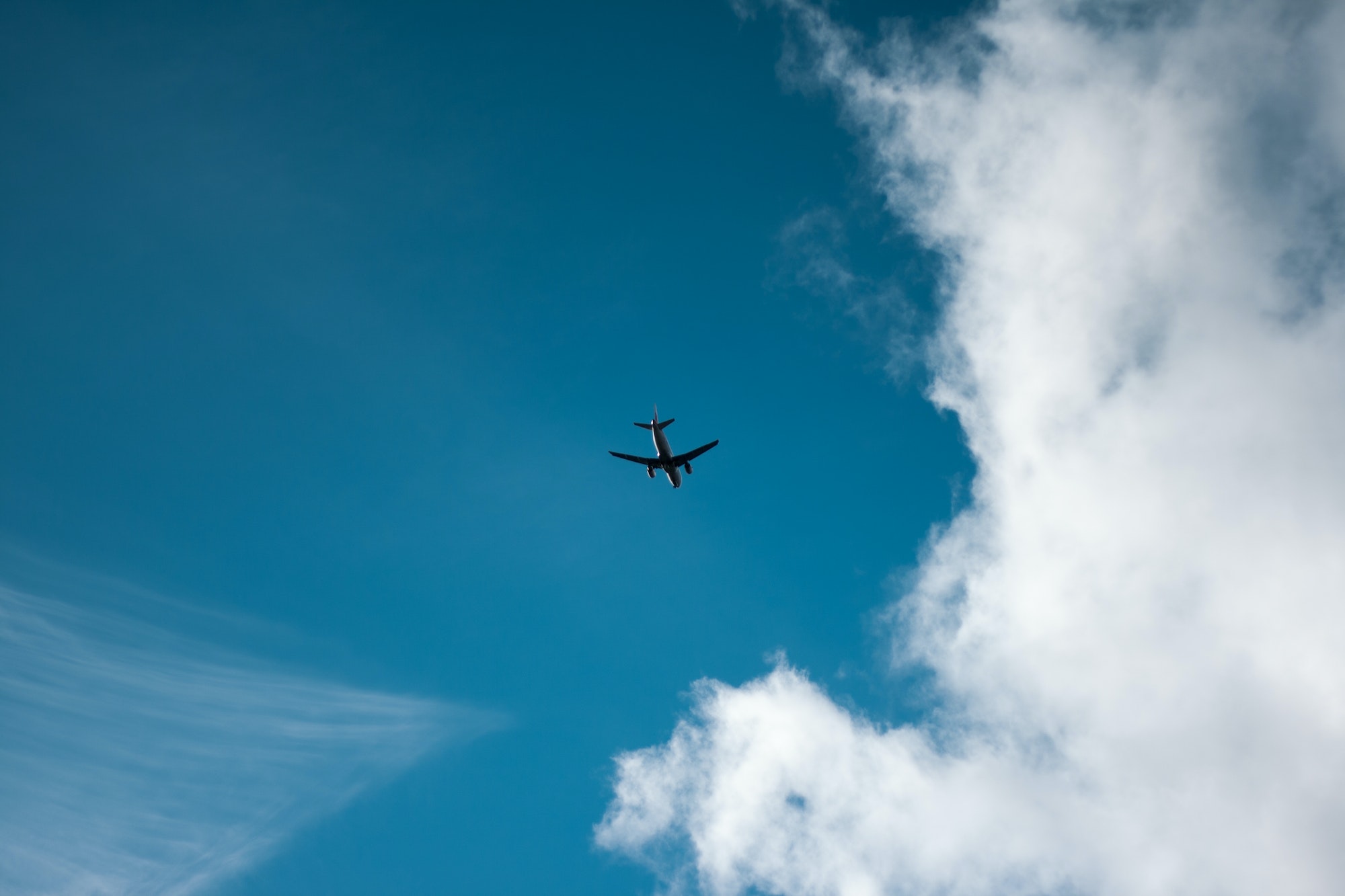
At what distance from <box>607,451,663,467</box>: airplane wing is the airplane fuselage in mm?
961

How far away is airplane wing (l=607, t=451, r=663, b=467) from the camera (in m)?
46.2

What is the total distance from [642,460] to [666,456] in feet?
12.3

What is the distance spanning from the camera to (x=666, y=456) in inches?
1761

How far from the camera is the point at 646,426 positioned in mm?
42562

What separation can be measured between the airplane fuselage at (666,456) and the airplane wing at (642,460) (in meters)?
0.96

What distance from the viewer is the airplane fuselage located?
44.2 m

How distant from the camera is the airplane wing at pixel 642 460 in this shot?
4619 cm

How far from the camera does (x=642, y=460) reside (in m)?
47.0

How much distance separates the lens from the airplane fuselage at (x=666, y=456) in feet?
145
